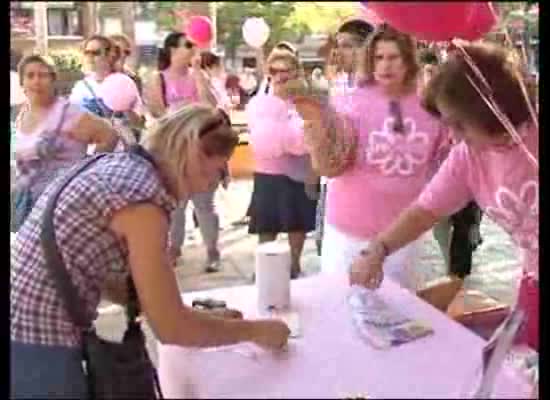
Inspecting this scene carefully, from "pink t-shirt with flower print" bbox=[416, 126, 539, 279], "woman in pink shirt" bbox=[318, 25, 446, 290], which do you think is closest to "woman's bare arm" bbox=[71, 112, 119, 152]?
"woman in pink shirt" bbox=[318, 25, 446, 290]

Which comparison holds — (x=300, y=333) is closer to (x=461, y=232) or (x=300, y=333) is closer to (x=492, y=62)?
(x=461, y=232)

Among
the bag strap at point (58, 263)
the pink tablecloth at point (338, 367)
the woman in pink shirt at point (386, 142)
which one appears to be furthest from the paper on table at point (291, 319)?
the bag strap at point (58, 263)

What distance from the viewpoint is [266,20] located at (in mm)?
953

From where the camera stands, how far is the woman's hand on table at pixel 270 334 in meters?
0.85

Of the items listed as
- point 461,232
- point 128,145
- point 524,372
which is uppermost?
point 128,145

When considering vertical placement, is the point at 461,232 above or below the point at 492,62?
below

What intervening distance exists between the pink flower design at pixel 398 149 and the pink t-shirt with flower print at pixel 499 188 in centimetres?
3

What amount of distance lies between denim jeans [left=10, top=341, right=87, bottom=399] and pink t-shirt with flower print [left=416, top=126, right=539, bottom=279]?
0.41 meters

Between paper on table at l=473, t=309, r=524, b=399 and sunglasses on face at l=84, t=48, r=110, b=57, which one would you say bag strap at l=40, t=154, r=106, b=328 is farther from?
paper on table at l=473, t=309, r=524, b=399

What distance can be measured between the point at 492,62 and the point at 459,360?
31 centimetres

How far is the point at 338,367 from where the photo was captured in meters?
0.83

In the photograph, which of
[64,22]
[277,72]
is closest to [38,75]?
[64,22]

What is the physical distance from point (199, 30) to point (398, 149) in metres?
0.30
